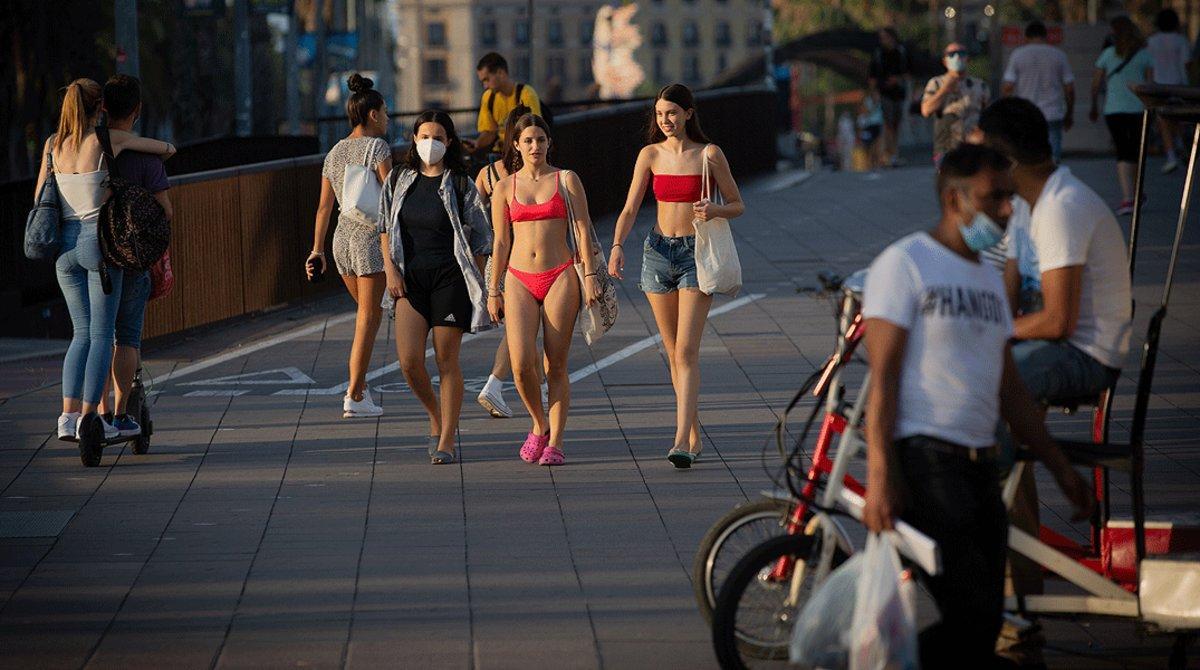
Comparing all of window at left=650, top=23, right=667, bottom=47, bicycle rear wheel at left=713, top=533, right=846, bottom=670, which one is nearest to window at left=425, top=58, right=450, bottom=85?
window at left=650, top=23, right=667, bottom=47

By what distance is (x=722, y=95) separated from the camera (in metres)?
26.2

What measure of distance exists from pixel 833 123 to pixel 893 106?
100305mm

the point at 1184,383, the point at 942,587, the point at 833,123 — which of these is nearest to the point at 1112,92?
the point at 1184,383

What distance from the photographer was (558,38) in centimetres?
17150

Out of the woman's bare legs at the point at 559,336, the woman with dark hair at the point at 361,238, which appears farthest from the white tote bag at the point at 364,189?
the woman's bare legs at the point at 559,336

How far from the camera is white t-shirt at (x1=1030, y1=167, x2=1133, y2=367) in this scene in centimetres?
587

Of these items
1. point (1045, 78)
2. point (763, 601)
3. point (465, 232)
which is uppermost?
point (1045, 78)

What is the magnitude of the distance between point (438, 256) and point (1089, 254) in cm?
404

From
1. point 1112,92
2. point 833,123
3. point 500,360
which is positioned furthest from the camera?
point 833,123

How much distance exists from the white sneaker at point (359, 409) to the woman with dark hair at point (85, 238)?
5.44 ft

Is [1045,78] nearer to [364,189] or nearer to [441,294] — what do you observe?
[364,189]

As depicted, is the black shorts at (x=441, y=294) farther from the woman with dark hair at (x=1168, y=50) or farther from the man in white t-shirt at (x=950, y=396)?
the woman with dark hair at (x=1168, y=50)

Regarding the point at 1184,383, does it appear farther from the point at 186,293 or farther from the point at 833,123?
the point at 833,123

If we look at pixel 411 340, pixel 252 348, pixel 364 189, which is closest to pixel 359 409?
pixel 364 189
